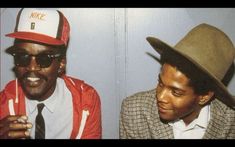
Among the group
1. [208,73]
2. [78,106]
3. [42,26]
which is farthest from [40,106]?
[208,73]

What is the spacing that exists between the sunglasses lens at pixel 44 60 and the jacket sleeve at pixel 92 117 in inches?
12.2

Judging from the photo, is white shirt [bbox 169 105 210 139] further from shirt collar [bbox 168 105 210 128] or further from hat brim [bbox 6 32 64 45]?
hat brim [bbox 6 32 64 45]

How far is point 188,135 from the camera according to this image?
198 centimetres

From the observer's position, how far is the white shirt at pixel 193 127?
1966 millimetres

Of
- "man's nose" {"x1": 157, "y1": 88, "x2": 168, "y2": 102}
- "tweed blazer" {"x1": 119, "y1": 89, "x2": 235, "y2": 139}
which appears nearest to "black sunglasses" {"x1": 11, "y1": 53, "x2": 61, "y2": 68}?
"tweed blazer" {"x1": 119, "y1": 89, "x2": 235, "y2": 139}

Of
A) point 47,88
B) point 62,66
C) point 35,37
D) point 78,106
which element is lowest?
point 78,106

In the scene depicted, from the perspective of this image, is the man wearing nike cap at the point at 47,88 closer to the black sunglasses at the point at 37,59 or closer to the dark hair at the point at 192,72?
the black sunglasses at the point at 37,59

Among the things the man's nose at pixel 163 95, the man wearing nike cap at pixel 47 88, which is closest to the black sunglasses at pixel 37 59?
the man wearing nike cap at pixel 47 88

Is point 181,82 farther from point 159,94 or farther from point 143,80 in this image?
point 143,80

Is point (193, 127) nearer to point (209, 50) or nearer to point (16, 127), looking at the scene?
point (209, 50)

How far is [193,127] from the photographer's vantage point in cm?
198

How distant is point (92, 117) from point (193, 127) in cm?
58
